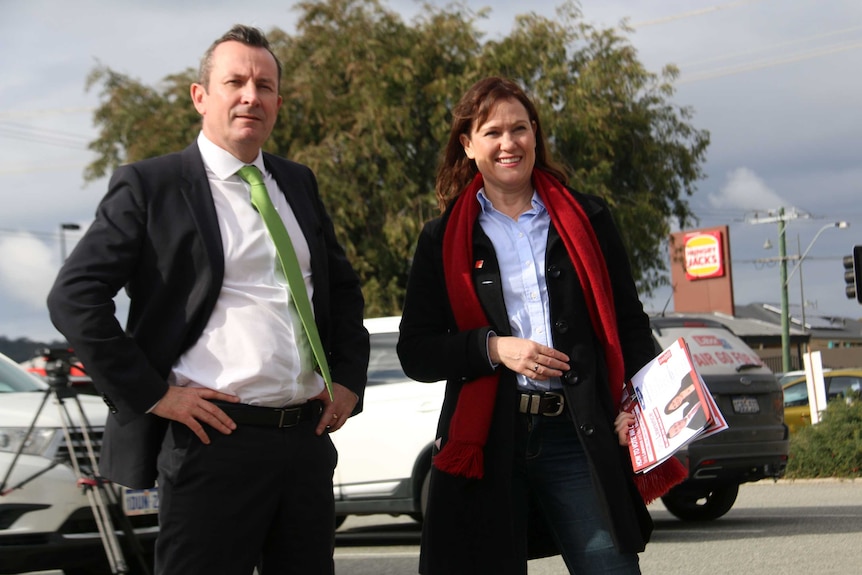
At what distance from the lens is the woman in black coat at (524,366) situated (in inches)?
134

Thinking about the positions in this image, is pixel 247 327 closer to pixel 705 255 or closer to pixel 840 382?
pixel 840 382

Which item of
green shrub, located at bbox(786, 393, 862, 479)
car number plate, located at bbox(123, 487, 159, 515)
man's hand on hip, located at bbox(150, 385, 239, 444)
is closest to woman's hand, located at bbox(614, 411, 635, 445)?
man's hand on hip, located at bbox(150, 385, 239, 444)

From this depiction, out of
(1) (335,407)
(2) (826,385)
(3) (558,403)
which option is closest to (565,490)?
(3) (558,403)

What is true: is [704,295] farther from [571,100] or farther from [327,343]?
[327,343]

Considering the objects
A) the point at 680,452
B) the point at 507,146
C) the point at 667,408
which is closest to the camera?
the point at 667,408

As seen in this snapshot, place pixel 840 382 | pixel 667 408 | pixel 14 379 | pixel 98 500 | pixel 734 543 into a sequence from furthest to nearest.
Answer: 1. pixel 840 382
2. pixel 734 543
3. pixel 14 379
4. pixel 98 500
5. pixel 667 408

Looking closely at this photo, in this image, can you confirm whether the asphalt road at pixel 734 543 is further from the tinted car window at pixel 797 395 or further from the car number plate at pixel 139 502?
the tinted car window at pixel 797 395

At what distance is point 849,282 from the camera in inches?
592

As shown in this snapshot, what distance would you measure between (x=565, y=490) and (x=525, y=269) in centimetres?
66

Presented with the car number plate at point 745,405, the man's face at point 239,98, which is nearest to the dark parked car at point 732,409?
the car number plate at point 745,405

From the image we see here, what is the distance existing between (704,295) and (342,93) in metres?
35.8

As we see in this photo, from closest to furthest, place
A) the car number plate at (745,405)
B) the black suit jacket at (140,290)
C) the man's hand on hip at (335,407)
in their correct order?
the black suit jacket at (140,290) < the man's hand on hip at (335,407) < the car number plate at (745,405)

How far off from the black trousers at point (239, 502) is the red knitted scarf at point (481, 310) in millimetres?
A: 453

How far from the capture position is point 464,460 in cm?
342
